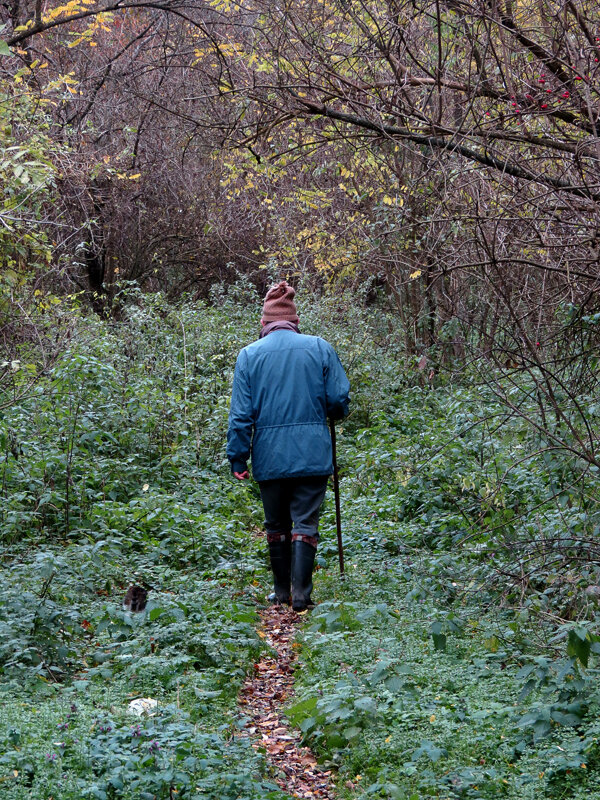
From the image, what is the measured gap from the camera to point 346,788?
3854 mm

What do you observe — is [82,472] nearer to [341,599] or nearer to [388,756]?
Answer: [341,599]

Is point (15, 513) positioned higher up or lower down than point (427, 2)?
lower down

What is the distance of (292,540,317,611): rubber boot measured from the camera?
6.23 meters

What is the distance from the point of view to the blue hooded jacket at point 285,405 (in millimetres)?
6258

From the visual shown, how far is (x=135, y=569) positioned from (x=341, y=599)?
1542 mm

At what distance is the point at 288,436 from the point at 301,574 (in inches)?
37.7

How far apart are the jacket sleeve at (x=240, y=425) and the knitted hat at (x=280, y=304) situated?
1.48ft

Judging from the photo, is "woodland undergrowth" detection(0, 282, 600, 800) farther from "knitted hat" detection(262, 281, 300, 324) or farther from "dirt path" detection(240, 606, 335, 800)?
"knitted hat" detection(262, 281, 300, 324)

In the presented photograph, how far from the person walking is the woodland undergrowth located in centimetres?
36

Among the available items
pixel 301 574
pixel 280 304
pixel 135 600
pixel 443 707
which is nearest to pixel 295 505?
pixel 301 574

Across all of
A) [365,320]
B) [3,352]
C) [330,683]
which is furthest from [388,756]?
[365,320]

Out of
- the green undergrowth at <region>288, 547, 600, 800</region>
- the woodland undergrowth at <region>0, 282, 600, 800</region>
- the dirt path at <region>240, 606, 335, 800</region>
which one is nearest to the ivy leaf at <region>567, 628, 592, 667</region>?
the woodland undergrowth at <region>0, 282, 600, 800</region>

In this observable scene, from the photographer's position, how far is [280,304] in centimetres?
668

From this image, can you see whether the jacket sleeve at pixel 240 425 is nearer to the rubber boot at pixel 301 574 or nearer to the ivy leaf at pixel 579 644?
the rubber boot at pixel 301 574
